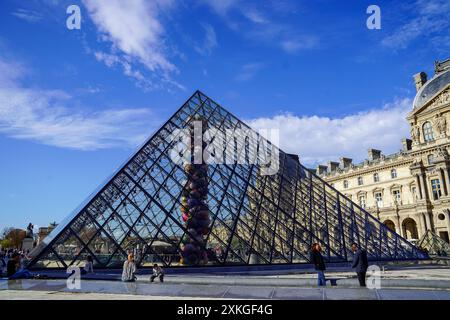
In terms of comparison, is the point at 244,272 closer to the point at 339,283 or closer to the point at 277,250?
the point at 277,250

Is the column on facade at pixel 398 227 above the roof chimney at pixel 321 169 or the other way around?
the other way around

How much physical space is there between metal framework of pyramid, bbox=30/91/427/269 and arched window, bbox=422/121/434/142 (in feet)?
83.9

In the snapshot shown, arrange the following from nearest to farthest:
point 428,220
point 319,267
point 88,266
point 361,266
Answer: point 361,266, point 319,267, point 88,266, point 428,220

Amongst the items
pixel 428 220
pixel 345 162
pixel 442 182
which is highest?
pixel 345 162

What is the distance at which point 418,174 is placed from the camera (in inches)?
1510

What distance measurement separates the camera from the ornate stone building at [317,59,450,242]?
119ft

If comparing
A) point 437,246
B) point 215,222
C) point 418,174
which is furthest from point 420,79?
point 215,222

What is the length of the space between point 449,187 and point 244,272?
112 ft

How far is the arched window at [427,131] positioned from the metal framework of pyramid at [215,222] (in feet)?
83.9

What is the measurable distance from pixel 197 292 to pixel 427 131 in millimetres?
41472

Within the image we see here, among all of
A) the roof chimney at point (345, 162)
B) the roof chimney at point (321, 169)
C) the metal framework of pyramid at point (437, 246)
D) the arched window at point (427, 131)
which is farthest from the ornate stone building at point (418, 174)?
the roof chimney at point (321, 169)

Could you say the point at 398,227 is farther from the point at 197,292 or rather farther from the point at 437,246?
the point at 197,292

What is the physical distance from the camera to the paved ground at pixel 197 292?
16.6 feet

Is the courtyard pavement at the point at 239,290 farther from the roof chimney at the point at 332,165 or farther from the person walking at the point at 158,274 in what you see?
the roof chimney at the point at 332,165
